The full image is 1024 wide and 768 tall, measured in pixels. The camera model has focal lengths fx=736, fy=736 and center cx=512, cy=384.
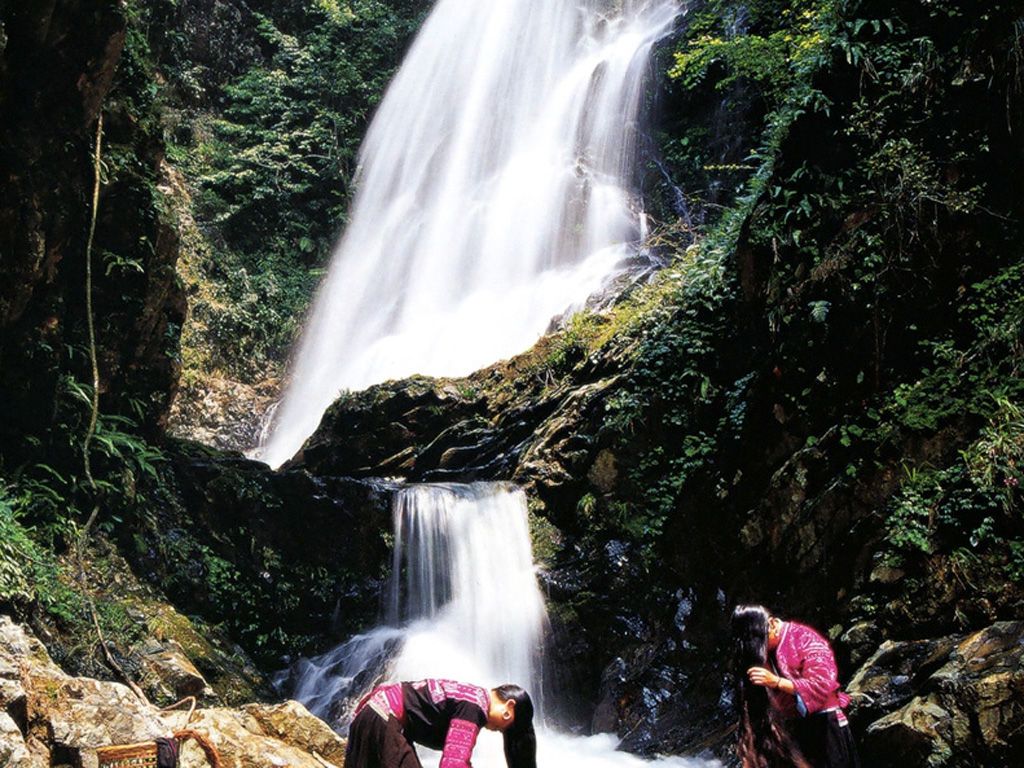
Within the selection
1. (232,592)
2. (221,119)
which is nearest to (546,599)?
(232,592)

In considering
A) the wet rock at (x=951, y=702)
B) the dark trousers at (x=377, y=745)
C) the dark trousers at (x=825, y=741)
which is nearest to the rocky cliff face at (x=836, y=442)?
the wet rock at (x=951, y=702)

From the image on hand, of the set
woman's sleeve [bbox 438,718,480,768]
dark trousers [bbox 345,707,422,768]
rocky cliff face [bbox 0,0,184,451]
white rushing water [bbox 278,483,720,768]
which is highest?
rocky cliff face [bbox 0,0,184,451]

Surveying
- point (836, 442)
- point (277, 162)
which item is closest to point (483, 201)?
point (277, 162)

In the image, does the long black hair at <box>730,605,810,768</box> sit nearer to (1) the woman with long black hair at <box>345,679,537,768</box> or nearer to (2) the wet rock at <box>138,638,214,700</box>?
(1) the woman with long black hair at <box>345,679,537,768</box>

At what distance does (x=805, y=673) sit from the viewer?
345cm

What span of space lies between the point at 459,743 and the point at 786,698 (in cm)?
153

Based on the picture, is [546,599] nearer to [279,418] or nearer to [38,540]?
[38,540]

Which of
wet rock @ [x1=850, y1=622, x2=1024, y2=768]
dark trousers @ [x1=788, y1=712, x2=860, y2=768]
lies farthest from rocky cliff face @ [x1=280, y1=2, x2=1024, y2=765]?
dark trousers @ [x1=788, y1=712, x2=860, y2=768]

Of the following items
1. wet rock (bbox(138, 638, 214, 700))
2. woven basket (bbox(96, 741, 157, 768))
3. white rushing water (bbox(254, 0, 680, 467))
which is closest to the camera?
woven basket (bbox(96, 741, 157, 768))

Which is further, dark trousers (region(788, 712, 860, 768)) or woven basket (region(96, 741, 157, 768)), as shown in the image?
woven basket (region(96, 741, 157, 768))

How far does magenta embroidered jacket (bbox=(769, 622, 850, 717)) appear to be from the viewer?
3.41m

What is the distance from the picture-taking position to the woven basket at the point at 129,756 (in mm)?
3521

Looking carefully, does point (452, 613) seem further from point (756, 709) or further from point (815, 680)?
point (815, 680)

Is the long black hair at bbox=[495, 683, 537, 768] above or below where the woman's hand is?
below
